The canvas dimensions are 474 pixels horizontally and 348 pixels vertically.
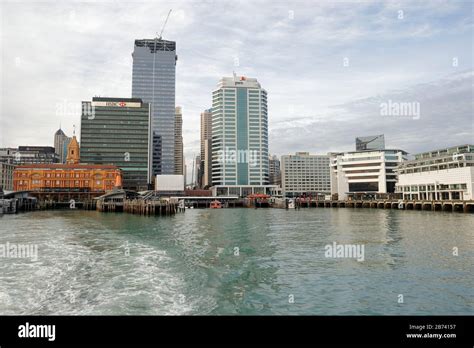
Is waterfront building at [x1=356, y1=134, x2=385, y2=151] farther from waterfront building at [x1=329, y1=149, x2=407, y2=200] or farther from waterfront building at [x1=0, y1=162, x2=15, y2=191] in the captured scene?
waterfront building at [x1=0, y1=162, x2=15, y2=191]

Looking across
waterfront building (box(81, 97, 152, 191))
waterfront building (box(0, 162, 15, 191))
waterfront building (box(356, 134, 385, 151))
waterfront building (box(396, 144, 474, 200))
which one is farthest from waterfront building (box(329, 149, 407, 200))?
waterfront building (box(0, 162, 15, 191))

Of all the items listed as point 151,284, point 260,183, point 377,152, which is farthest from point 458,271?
point 260,183

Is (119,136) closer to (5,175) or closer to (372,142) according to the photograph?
(5,175)

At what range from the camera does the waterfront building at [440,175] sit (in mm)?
86562

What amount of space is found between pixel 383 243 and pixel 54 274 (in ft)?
82.5

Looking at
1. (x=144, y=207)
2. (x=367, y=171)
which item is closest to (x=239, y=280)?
(x=144, y=207)

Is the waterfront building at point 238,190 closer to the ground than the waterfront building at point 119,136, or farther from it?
closer to the ground

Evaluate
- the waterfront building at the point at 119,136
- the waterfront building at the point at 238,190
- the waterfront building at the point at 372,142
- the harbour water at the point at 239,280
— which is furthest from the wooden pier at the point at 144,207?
the waterfront building at the point at 372,142

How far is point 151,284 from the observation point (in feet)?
53.0

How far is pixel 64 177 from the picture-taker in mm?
Result: 134750

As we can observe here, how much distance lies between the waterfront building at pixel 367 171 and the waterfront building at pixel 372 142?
47.5 meters

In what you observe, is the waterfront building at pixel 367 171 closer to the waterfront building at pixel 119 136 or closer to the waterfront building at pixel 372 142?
the waterfront building at pixel 372 142
